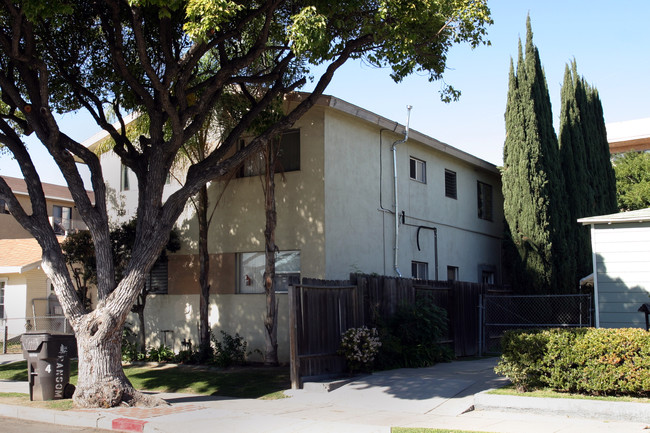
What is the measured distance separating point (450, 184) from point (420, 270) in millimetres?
3674

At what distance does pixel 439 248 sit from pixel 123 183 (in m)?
9.83

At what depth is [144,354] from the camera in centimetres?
1742

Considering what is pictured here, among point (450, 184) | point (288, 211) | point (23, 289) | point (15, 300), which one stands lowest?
point (15, 300)

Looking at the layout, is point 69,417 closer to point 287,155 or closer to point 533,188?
point 287,155

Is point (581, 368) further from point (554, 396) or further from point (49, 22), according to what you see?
point (49, 22)

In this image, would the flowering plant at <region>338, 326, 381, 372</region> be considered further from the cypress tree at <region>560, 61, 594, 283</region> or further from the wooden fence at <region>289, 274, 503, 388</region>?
the cypress tree at <region>560, 61, 594, 283</region>

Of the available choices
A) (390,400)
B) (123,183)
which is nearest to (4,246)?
(123,183)

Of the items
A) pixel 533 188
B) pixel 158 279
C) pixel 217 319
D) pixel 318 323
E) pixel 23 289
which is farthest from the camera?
pixel 23 289

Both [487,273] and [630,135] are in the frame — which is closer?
[487,273]

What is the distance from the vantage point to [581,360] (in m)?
9.83

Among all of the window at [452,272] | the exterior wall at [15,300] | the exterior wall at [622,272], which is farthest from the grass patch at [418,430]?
the exterior wall at [15,300]

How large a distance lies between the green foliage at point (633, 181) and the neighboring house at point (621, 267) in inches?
837

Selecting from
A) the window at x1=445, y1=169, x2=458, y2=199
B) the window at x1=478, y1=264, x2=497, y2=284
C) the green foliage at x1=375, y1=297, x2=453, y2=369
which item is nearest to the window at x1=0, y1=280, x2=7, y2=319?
the green foliage at x1=375, y1=297, x2=453, y2=369

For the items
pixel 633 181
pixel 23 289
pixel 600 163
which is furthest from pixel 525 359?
pixel 633 181
